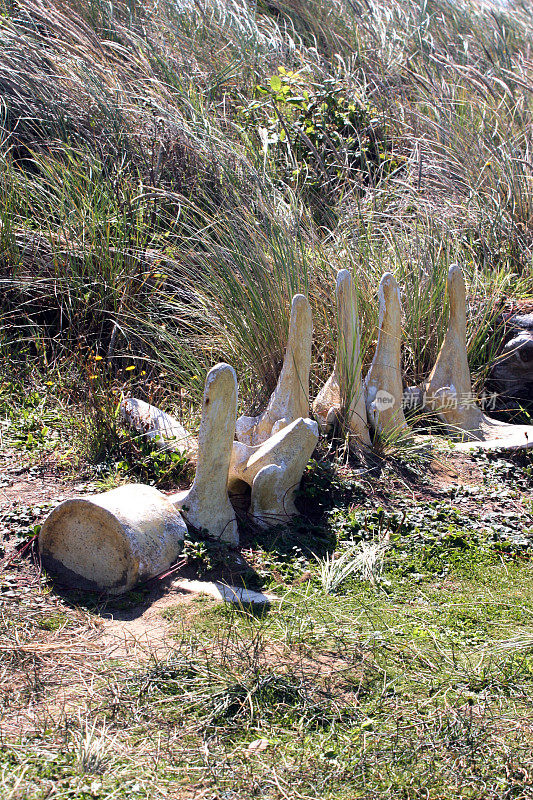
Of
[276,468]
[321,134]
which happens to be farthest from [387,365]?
[321,134]

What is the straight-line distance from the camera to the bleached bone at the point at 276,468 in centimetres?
379

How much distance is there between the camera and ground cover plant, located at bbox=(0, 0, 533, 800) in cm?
232

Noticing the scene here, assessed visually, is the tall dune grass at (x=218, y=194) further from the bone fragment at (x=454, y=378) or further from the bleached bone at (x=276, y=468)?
the bleached bone at (x=276, y=468)

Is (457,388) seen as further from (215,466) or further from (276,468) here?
(215,466)

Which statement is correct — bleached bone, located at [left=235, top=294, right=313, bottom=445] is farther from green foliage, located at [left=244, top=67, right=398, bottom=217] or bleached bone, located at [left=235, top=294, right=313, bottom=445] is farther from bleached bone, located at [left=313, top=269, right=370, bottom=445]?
green foliage, located at [left=244, top=67, right=398, bottom=217]

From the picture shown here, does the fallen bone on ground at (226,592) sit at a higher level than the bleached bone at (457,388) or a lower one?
lower

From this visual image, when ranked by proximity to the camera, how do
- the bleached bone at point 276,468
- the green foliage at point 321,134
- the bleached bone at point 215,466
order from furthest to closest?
the green foliage at point 321,134 < the bleached bone at point 276,468 < the bleached bone at point 215,466

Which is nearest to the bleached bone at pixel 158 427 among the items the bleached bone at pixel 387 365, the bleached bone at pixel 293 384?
the bleached bone at pixel 293 384

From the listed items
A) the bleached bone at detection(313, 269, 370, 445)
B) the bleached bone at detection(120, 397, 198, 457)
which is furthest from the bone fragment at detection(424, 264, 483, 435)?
the bleached bone at detection(120, 397, 198, 457)

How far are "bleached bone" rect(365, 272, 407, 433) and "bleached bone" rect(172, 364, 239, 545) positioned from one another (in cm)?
132

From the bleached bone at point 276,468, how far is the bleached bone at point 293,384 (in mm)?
318

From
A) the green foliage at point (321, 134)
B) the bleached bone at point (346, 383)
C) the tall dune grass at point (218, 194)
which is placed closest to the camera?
the bleached bone at point (346, 383)

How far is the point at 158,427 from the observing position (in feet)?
14.1

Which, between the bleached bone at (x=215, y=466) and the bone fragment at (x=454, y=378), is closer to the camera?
the bleached bone at (x=215, y=466)
